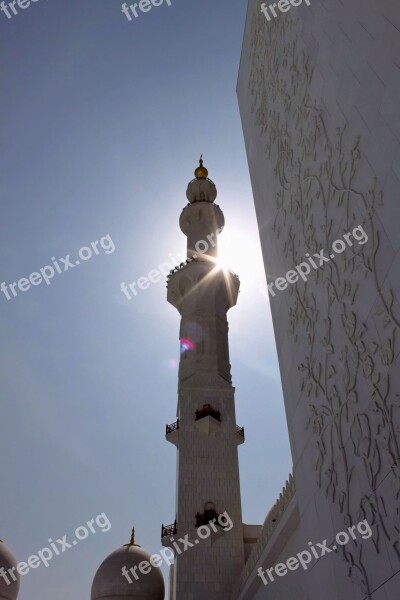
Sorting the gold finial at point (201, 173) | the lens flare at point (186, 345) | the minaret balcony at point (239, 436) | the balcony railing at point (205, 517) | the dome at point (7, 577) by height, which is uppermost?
the gold finial at point (201, 173)

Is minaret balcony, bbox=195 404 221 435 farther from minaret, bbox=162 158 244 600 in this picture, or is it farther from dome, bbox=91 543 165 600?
dome, bbox=91 543 165 600

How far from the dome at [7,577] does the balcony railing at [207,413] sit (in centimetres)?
854

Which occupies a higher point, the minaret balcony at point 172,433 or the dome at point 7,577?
the minaret balcony at point 172,433

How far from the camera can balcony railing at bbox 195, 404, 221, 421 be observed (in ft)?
54.4

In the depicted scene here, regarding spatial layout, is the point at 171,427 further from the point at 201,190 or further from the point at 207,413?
the point at 201,190

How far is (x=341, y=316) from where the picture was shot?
5.68m

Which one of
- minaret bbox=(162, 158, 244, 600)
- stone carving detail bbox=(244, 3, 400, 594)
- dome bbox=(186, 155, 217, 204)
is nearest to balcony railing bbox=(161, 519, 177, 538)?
minaret bbox=(162, 158, 244, 600)

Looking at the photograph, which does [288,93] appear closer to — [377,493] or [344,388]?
[344,388]

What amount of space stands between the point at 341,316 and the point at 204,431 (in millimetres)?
11826

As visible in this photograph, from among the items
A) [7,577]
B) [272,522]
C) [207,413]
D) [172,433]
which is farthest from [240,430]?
[7,577]

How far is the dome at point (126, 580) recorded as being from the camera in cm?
1515

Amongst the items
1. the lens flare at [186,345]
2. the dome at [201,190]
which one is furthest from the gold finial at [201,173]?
the lens flare at [186,345]

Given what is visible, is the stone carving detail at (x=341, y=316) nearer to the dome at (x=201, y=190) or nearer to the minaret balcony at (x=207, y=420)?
the minaret balcony at (x=207, y=420)

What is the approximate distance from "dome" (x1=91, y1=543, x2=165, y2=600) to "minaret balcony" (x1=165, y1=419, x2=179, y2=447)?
3.80 metres
